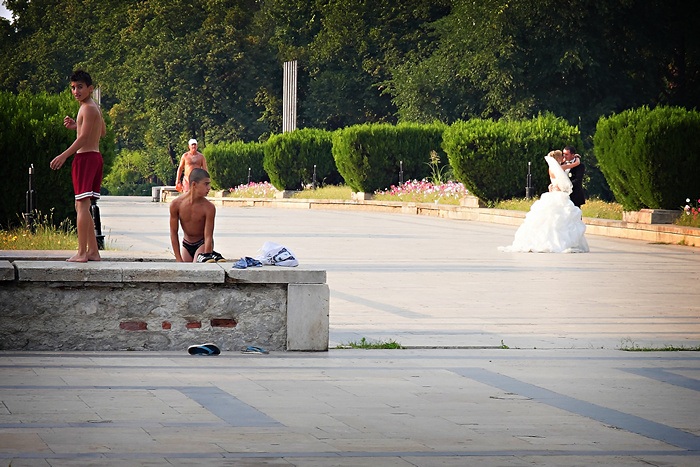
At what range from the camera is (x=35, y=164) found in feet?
69.6

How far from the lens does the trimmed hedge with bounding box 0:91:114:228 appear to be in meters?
21.2

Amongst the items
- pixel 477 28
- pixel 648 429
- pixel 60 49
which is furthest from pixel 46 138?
pixel 60 49

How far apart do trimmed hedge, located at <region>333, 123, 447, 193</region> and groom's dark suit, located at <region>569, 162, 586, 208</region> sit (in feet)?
65.9

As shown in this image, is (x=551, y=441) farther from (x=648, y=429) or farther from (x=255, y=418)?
(x=255, y=418)

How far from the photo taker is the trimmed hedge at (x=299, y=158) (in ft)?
175

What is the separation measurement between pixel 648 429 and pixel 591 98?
47.7 metres

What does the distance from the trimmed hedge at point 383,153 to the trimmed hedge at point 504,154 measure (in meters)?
8.26

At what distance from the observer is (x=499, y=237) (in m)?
27.7

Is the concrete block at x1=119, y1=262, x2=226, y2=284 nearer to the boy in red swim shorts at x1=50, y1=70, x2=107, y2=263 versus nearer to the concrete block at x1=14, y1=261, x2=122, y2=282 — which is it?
the concrete block at x1=14, y1=261, x2=122, y2=282

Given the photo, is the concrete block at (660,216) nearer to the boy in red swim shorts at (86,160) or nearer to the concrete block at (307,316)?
the boy in red swim shorts at (86,160)

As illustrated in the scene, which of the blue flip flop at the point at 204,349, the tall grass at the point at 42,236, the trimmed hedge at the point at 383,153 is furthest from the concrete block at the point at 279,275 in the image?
the trimmed hedge at the point at 383,153

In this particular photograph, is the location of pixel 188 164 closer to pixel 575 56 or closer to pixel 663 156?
pixel 663 156

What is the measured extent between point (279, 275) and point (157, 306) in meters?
1.00

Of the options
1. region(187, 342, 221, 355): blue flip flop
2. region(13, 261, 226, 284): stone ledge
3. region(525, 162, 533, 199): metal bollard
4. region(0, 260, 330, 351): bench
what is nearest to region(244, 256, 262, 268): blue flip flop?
region(0, 260, 330, 351): bench
